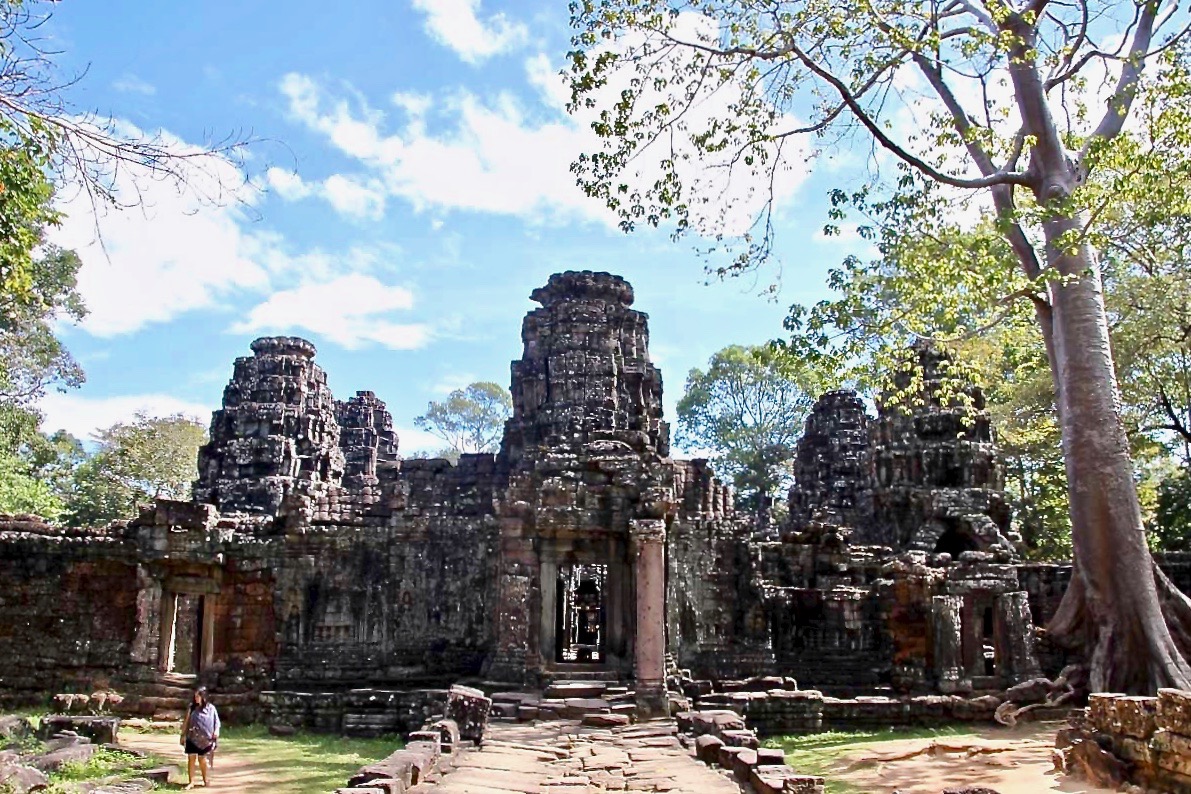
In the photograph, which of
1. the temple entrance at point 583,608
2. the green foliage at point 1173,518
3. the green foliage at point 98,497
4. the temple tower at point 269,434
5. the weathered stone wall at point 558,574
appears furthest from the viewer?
the green foliage at point 98,497

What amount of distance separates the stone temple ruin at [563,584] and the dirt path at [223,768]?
1644 millimetres

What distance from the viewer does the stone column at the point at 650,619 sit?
38.6 ft

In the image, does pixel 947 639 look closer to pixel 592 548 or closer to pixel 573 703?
pixel 592 548

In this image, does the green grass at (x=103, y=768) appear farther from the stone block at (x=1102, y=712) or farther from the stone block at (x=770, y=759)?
the stone block at (x=1102, y=712)

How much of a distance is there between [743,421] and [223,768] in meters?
32.0

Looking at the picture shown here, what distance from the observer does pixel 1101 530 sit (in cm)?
1075

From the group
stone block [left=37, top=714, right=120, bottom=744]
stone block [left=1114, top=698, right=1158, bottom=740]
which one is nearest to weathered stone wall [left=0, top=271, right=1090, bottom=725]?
stone block [left=37, top=714, right=120, bottom=744]

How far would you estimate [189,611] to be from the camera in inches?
910

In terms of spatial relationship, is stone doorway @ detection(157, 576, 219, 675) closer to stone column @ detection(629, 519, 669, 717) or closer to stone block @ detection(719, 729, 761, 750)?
stone column @ detection(629, 519, 669, 717)

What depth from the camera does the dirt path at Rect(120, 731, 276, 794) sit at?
9.01m

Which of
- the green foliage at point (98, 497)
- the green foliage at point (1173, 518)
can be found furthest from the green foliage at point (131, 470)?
the green foliage at point (1173, 518)

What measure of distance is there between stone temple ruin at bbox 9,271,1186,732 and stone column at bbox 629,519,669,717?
0.03m

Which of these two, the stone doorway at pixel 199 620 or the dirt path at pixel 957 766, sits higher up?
the stone doorway at pixel 199 620

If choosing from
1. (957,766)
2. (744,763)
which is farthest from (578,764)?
(957,766)
